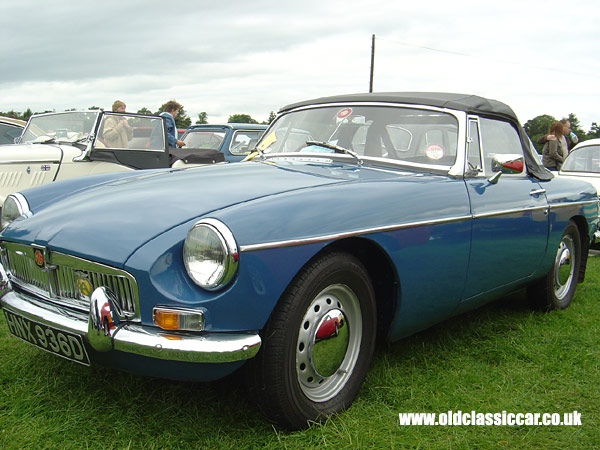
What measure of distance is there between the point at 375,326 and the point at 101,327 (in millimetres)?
1168

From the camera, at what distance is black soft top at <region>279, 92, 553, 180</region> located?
134 inches

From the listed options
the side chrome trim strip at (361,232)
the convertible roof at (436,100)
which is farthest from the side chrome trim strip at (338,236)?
the convertible roof at (436,100)

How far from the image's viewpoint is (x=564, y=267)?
4.29 meters

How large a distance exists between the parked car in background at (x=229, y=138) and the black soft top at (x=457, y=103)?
542cm

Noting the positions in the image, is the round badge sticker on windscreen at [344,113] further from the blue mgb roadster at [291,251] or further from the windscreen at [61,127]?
the windscreen at [61,127]

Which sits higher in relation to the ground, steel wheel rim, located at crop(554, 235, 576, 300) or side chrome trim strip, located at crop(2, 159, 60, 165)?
side chrome trim strip, located at crop(2, 159, 60, 165)

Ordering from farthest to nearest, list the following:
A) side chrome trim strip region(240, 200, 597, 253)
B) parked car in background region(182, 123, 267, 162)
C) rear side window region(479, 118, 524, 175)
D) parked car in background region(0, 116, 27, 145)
→ parked car in background region(182, 123, 267, 162)
parked car in background region(0, 116, 27, 145)
rear side window region(479, 118, 524, 175)
side chrome trim strip region(240, 200, 597, 253)

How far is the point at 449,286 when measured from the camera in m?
2.86

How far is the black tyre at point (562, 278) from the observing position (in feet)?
13.4

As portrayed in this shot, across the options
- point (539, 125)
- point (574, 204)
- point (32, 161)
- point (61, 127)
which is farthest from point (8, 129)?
point (539, 125)

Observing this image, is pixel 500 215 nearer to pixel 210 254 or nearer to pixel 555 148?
pixel 210 254

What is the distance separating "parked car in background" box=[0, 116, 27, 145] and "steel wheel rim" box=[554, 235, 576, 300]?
7.25m

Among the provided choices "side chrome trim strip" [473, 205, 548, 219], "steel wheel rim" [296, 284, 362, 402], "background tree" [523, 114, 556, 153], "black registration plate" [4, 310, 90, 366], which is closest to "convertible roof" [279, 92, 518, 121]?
"side chrome trim strip" [473, 205, 548, 219]

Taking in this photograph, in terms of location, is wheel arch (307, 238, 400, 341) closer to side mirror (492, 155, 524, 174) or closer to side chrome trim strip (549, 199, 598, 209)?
side mirror (492, 155, 524, 174)
